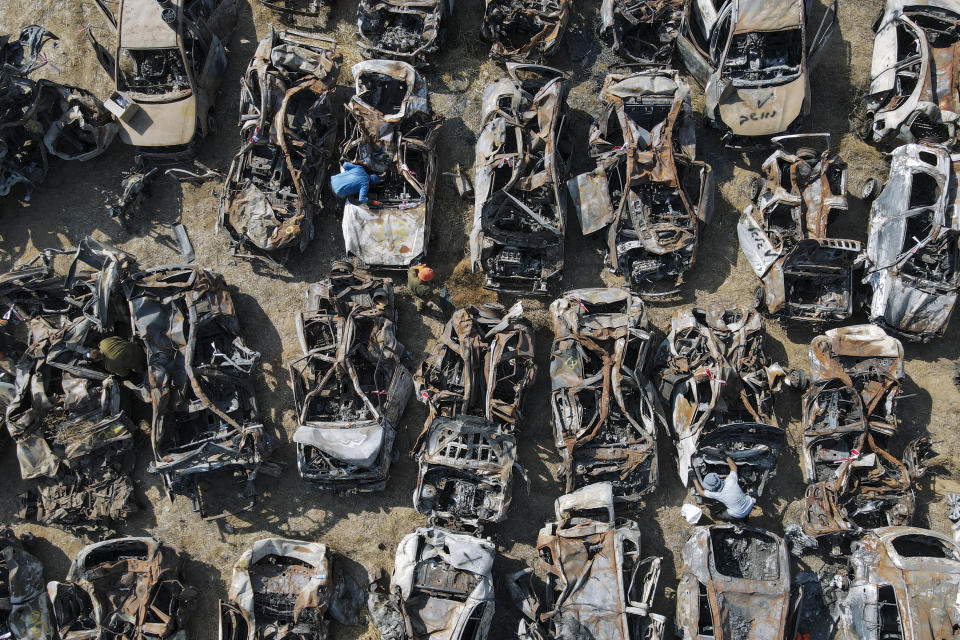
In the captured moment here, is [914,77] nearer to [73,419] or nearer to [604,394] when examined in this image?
[604,394]

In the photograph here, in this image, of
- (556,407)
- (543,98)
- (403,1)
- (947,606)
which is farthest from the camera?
(403,1)

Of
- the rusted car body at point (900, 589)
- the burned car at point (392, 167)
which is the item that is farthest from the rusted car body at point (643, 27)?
the rusted car body at point (900, 589)

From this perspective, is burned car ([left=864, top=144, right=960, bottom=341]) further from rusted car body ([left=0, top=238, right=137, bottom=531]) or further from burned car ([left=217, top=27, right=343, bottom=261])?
rusted car body ([left=0, top=238, right=137, bottom=531])

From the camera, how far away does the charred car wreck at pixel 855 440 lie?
32.5 feet

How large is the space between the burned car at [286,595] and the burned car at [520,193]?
490 cm

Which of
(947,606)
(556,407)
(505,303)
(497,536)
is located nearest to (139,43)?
(505,303)

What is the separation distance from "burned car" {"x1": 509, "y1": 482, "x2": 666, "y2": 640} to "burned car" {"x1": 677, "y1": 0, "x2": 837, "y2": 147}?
6.21m

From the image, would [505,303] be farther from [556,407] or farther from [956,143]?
[956,143]

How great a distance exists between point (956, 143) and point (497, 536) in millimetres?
9514

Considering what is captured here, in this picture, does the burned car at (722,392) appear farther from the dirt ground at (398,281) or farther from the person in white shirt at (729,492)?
the dirt ground at (398,281)

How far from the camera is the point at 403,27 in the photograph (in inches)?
463

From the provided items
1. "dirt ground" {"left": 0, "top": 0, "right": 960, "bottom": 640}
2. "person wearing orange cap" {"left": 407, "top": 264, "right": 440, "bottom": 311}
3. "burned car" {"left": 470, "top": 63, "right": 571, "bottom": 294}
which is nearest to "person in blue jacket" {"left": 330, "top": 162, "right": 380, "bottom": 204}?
"dirt ground" {"left": 0, "top": 0, "right": 960, "bottom": 640}

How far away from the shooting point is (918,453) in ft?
33.5

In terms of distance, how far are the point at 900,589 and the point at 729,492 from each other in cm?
245
